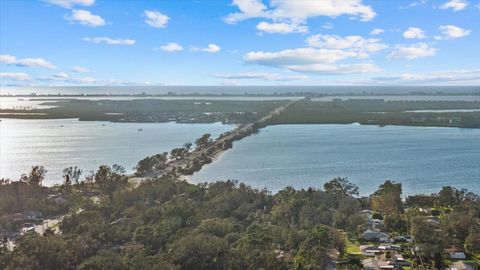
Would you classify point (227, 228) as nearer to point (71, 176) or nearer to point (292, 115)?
point (71, 176)

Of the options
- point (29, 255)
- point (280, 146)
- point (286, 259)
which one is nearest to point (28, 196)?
point (29, 255)

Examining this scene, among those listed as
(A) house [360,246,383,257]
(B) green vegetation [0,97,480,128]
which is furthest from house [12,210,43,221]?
(B) green vegetation [0,97,480,128]

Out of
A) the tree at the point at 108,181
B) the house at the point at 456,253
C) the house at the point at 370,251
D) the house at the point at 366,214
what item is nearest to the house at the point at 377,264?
the house at the point at 370,251

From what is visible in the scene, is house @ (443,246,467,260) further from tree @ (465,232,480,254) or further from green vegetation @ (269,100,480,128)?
green vegetation @ (269,100,480,128)

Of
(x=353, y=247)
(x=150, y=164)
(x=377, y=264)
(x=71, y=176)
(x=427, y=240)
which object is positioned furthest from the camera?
(x=150, y=164)

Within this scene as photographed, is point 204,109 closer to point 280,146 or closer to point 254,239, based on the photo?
point 280,146

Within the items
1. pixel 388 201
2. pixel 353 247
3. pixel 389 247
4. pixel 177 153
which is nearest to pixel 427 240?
pixel 389 247
